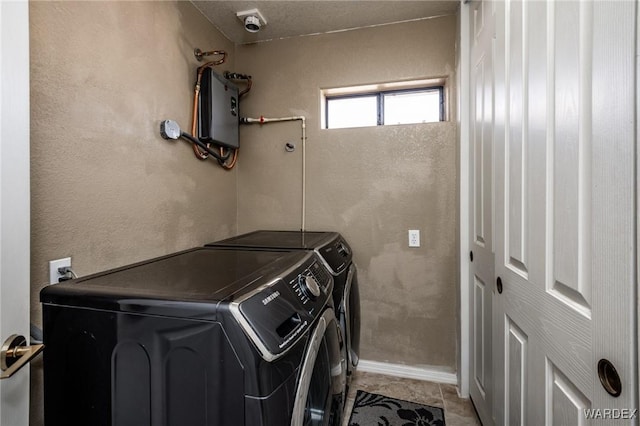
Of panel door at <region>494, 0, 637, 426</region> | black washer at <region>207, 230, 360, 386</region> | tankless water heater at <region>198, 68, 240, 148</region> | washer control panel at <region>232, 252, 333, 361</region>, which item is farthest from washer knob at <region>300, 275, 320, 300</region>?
tankless water heater at <region>198, 68, 240, 148</region>

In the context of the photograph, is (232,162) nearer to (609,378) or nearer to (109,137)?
(109,137)

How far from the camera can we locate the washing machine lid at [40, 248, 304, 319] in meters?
0.71

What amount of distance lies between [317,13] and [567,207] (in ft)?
5.85

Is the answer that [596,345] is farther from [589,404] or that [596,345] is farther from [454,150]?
[454,150]

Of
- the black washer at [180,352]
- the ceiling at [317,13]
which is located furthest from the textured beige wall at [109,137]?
the black washer at [180,352]

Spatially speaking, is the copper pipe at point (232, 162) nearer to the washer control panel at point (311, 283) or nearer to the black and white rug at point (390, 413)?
the washer control panel at point (311, 283)

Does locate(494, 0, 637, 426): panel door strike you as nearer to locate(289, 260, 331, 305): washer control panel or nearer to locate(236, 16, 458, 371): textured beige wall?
locate(289, 260, 331, 305): washer control panel

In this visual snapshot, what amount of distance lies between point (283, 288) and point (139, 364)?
39 cm

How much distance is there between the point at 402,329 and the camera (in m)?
2.03

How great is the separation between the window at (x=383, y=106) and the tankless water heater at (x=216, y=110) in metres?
0.66

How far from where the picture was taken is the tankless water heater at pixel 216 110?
1.78 metres

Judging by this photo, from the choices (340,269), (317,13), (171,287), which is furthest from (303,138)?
(171,287)

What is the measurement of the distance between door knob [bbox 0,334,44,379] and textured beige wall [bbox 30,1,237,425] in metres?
0.34

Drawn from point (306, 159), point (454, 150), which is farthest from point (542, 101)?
point (306, 159)
